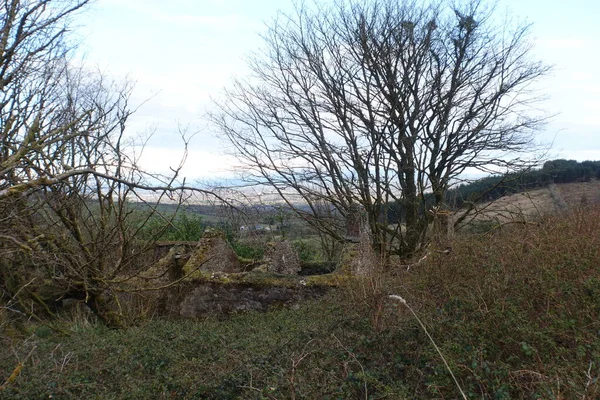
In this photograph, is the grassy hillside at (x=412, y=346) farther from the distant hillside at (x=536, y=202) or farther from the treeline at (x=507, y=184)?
the treeline at (x=507, y=184)

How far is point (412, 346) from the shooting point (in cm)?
548

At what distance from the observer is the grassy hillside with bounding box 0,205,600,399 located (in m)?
4.67

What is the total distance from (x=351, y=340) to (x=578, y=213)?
4.25m

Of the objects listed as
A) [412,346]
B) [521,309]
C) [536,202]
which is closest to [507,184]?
[536,202]

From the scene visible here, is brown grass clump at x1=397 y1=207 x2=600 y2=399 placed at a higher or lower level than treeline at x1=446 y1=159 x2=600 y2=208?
lower

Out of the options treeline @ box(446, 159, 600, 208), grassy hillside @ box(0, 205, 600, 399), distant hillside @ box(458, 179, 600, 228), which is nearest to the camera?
grassy hillside @ box(0, 205, 600, 399)

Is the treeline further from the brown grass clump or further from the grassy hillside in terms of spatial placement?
the brown grass clump

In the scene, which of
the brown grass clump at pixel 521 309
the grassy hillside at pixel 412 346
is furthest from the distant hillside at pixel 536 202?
the brown grass clump at pixel 521 309

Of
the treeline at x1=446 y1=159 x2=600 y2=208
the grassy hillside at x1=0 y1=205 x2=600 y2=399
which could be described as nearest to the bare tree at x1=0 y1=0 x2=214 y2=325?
the grassy hillside at x1=0 y1=205 x2=600 y2=399

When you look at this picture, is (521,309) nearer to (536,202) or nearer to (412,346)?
(412,346)

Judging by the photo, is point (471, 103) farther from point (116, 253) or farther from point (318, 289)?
point (116, 253)

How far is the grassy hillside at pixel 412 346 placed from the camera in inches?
184

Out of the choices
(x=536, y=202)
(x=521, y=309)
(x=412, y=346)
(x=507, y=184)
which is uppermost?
(x=507, y=184)

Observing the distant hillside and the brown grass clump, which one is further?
the distant hillside
